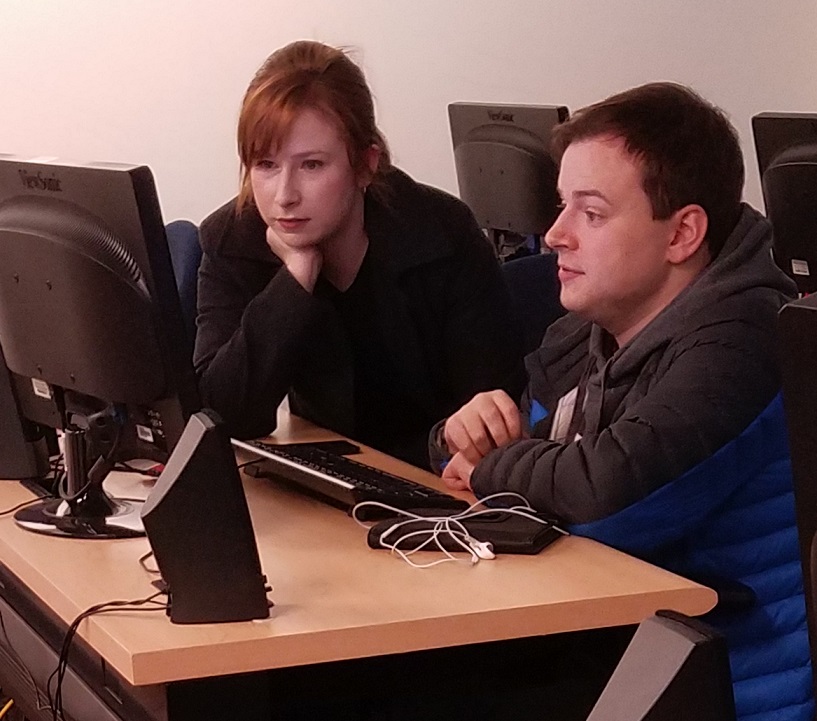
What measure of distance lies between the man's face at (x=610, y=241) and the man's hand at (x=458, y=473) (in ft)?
0.80

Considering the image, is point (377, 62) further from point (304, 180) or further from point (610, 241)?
point (610, 241)

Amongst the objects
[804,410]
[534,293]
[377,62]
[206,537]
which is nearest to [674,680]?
[804,410]

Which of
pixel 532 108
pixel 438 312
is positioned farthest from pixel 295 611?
pixel 532 108

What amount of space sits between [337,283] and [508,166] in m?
0.98

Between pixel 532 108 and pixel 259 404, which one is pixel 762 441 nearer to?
pixel 259 404

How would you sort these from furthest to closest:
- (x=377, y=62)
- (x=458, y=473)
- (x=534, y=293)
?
(x=377, y=62) < (x=534, y=293) < (x=458, y=473)

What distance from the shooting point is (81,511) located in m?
1.69

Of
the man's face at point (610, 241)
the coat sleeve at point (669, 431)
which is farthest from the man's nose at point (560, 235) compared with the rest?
→ the coat sleeve at point (669, 431)

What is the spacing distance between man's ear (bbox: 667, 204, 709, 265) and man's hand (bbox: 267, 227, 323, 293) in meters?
0.58

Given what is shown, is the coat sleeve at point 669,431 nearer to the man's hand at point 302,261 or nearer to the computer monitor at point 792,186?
the man's hand at point 302,261

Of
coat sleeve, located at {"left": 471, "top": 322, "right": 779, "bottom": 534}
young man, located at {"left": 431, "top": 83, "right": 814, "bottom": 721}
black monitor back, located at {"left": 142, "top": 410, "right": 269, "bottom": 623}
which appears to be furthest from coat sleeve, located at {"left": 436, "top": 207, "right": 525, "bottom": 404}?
black monitor back, located at {"left": 142, "top": 410, "right": 269, "bottom": 623}

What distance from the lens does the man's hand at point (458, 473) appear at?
5.81 feet

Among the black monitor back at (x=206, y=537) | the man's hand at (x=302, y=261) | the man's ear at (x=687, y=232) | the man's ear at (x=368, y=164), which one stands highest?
the man's ear at (x=368, y=164)

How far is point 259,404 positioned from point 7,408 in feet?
1.23
